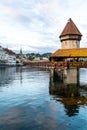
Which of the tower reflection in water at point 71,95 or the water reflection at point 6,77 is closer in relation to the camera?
the tower reflection in water at point 71,95

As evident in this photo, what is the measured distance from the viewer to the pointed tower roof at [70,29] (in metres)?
56.2

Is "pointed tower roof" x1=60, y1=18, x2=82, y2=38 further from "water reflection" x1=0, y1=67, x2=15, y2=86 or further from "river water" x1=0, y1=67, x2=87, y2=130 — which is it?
"river water" x1=0, y1=67, x2=87, y2=130

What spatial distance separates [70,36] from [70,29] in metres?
2.09

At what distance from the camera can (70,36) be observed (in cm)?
5603

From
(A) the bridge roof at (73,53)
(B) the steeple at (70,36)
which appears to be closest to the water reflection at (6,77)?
(A) the bridge roof at (73,53)

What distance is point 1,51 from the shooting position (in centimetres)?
13300

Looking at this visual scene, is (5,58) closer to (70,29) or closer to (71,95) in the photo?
(70,29)

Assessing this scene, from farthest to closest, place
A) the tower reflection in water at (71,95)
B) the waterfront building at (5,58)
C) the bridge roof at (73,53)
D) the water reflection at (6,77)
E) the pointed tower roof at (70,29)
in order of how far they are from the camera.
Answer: the waterfront building at (5,58) < the pointed tower roof at (70,29) < the water reflection at (6,77) < the bridge roof at (73,53) < the tower reflection in water at (71,95)

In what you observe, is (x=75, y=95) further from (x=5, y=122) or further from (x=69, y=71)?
(x=5, y=122)

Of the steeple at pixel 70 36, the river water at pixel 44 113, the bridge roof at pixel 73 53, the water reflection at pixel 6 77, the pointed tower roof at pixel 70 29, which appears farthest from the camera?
the pointed tower roof at pixel 70 29

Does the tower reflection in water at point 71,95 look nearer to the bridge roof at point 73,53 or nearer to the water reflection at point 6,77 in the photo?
the bridge roof at point 73,53

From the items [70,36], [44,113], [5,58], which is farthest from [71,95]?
[5,58]

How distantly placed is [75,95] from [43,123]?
1164cm

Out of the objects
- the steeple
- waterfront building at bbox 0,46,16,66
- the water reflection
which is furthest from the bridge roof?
waterfront building at bbox 0,46,16,66
